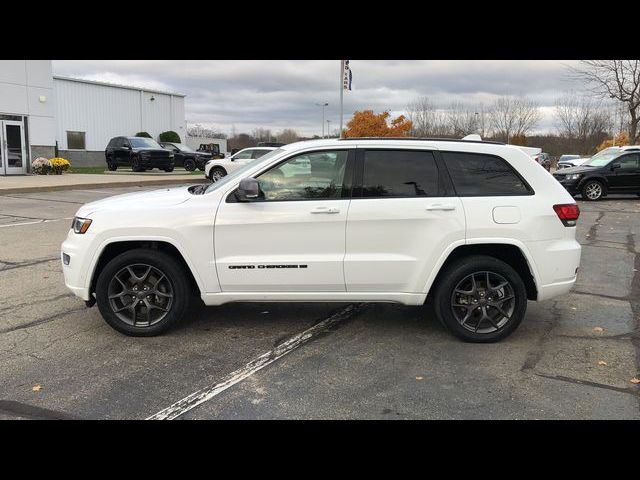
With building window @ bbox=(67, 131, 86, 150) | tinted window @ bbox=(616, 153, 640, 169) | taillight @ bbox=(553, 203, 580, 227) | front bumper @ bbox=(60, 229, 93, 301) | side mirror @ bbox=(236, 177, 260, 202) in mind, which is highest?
building window @ bbox=(67, 131, 86, 150)

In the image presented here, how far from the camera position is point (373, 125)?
134 ft

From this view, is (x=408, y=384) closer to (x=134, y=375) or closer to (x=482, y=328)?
(x=482, y=328)

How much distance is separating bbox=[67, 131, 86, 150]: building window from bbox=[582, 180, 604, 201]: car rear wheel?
3018 cm

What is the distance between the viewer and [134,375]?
403 cm

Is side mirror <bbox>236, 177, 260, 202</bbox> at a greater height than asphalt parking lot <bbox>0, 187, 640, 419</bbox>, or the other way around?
side mirror <bbox>236, 177, 260, 202</bbox>

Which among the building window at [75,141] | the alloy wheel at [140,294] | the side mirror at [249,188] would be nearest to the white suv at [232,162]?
the building window at [75,141]

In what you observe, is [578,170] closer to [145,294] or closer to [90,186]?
[90,186]

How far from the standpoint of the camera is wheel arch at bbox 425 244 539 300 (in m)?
4.65

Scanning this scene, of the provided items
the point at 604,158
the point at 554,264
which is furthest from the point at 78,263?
the point at 604,158

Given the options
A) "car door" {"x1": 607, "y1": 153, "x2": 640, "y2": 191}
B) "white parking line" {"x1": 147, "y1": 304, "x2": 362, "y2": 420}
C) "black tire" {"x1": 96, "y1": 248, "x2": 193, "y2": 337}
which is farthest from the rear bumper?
"car door" {"x1": 607, "y1": 153, "x2": 640, "y2": 191}

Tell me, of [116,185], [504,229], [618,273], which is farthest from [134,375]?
[116,185]

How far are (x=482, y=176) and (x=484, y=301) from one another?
1.10 m

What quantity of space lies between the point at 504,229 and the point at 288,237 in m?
1.85

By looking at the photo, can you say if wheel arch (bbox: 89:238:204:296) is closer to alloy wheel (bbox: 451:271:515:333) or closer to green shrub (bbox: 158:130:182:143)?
alloy wheel (bbox: 451:271:515:333)
